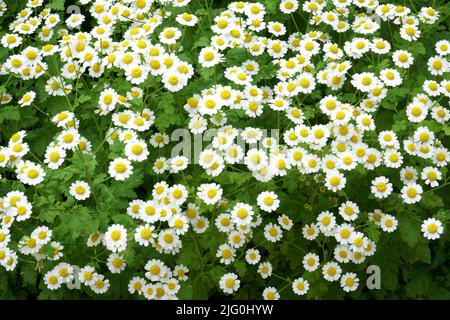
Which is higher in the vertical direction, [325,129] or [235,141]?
[325,129]

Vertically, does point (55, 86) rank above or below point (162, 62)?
below

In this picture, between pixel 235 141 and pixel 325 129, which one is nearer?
pixel 325 129

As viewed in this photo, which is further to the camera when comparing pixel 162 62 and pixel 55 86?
pixel 55 86

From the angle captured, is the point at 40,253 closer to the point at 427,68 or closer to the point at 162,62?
the point at 162,62

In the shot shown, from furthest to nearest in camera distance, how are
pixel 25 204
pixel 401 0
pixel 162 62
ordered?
1. pixel 401 0
2. pixel 162 62
3. pixel 25 204

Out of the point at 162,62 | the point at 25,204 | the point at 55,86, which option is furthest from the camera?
the point at 55,86

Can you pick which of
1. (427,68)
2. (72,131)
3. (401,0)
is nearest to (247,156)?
(72,131)
